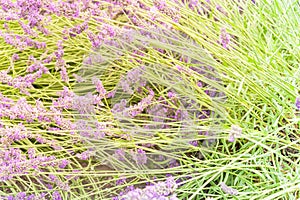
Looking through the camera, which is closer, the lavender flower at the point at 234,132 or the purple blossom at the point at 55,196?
the lavender flower at the point at 234,132

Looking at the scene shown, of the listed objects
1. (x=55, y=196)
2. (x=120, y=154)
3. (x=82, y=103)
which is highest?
(x=82, y=103)

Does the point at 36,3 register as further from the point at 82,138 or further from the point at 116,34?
the point at 82,138

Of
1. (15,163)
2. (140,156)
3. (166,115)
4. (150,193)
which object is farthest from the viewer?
(166,115)

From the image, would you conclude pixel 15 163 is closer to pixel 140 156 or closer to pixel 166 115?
pixel 140 156

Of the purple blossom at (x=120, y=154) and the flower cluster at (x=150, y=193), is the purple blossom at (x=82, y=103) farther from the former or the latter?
the flower cluster at (x=150, y=193)

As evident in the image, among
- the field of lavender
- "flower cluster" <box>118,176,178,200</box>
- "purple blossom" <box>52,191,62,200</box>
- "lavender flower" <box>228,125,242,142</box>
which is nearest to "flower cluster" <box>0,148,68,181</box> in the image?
the field of lavender

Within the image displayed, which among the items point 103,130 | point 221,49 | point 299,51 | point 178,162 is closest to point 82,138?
point 103,130

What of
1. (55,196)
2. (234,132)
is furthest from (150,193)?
(55,196)

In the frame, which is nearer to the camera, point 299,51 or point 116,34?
point 116,34

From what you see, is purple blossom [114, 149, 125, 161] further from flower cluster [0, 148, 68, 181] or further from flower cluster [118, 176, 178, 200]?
flower cluster [118, 176, 178, 200]

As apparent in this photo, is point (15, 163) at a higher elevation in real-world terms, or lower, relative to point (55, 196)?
higher

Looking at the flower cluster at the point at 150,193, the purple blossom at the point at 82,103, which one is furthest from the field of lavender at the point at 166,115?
the flower cluster at the point at 150,193
